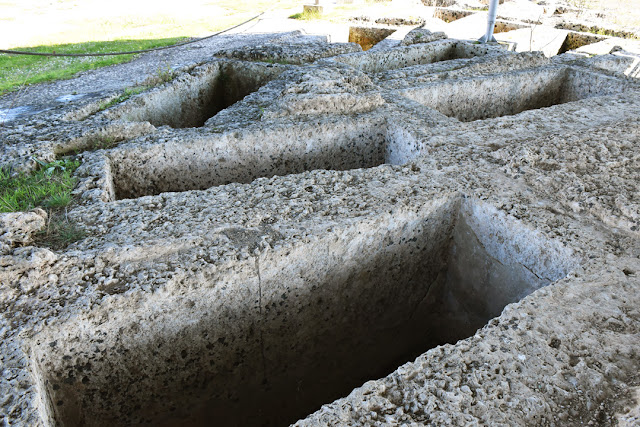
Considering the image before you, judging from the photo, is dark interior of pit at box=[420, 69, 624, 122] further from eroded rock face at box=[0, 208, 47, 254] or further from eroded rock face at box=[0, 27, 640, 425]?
eroded rock face at box=[0, 208, 47, 254]

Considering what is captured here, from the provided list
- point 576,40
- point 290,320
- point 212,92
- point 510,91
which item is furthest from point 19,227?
point 576,40

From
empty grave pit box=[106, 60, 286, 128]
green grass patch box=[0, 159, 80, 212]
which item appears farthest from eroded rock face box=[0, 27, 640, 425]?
empty grave pit box=[106, 60, 286, 128]

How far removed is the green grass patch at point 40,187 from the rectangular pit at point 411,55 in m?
4.00

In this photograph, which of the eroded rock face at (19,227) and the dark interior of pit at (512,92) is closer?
the eroded rock face at (19,227)

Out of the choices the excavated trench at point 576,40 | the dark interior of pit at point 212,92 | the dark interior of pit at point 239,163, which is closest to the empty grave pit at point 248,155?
the dark interior of pit at point 239,163

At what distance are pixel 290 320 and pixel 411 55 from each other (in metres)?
5.53

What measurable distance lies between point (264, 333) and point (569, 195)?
2124 millimetres

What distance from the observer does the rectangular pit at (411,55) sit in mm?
6559

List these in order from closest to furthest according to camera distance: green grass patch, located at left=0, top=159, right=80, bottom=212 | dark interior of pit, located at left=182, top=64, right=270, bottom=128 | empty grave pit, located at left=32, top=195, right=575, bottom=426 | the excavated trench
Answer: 1. empty grave pit, located at left=32, top=195, right=575, bottom=426
2. green grass patch, located at left=0, top=159, right=80, bottom=212
3. dark interior of pit, located at left=182, top=64, right=270, bottom=128
4. the excavated trench

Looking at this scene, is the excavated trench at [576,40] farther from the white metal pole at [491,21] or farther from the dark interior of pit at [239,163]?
the dark interior of pit at [239,163]

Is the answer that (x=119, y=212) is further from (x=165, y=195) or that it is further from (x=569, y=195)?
(x=569, y=195)

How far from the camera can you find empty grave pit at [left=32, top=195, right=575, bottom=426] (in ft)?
7.53

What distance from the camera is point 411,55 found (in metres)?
7.09

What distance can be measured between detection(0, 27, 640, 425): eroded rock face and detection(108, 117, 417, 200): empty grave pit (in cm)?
2
